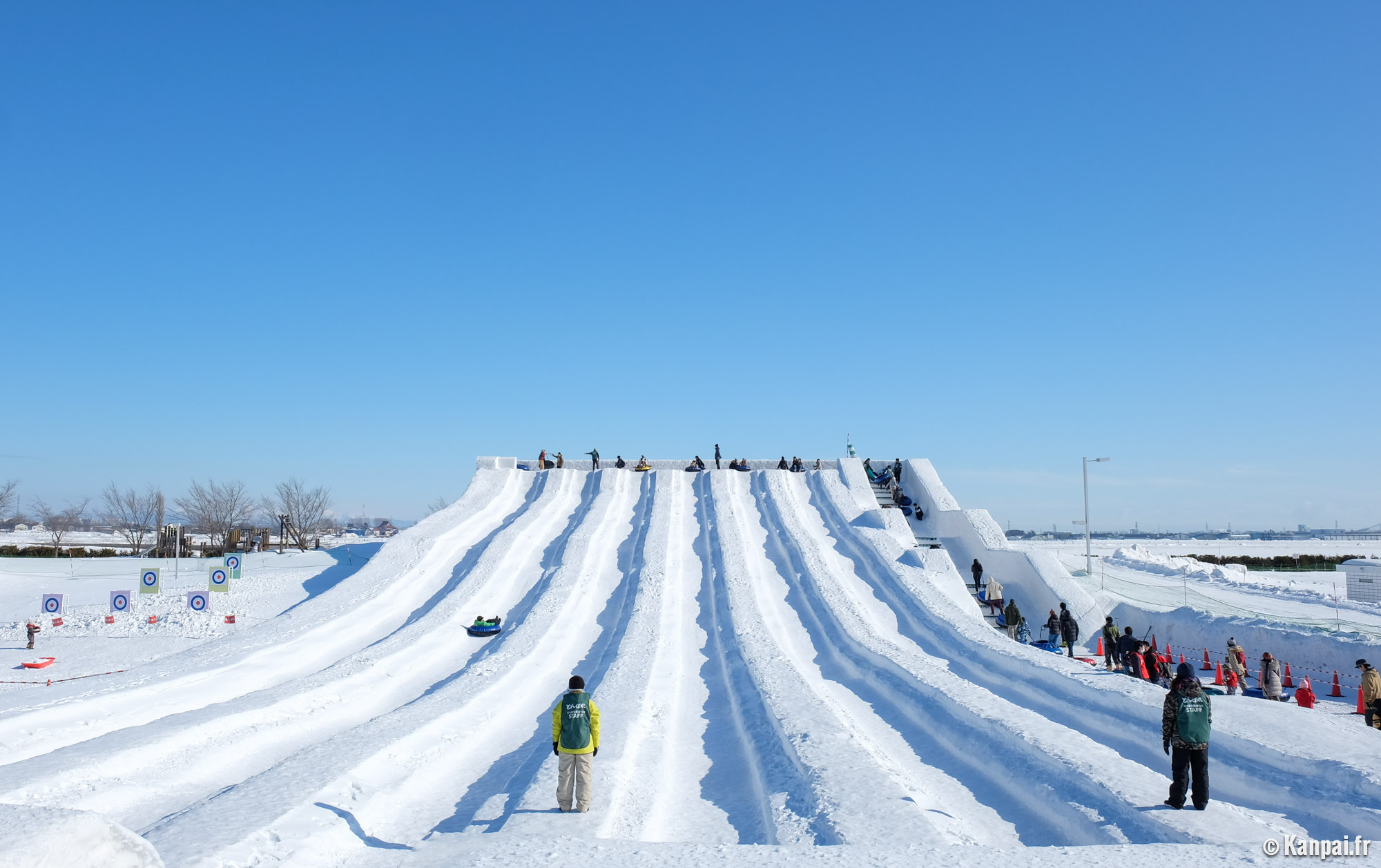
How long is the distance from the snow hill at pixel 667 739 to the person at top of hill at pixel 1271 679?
1115 millimetres

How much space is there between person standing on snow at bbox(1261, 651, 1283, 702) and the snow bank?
1426 centimetres

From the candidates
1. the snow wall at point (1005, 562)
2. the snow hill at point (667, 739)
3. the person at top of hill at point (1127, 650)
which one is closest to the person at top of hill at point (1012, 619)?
the snow hill at point (667, 739)

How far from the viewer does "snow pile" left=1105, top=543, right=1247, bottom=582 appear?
29094 mm

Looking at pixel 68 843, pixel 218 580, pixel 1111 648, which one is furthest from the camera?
pixel 218 580

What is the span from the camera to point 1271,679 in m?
12.2

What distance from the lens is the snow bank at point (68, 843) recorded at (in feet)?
12.9

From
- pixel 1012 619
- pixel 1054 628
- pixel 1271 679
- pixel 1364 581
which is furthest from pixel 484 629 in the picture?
pixel 1364 581

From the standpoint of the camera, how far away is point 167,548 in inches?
1305

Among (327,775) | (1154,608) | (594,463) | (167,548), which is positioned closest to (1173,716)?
(327,775)

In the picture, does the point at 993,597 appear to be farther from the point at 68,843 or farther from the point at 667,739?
the point at 68,843

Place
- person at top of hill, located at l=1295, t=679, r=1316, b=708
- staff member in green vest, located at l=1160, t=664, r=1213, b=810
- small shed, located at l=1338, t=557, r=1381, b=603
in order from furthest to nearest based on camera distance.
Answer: small shed, located at l=1338, t=557, r=1381, b=603 → person at top of hill, located at l=1295, t=679, r=1316, b=708 → staff member in green vest, located at l=1160, t=664, r=1213, b=810

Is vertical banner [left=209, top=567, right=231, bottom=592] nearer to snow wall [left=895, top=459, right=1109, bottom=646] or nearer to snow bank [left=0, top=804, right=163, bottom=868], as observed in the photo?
snow bank [left=0, top=804, right=163, bottom=868]

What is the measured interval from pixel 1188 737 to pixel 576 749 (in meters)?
5.17

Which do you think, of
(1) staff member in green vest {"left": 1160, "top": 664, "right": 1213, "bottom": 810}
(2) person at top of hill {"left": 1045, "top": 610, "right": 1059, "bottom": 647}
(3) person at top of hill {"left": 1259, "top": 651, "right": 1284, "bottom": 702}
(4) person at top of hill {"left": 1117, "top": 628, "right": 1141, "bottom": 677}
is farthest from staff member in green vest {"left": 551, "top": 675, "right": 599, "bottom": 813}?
(2) person at top of hill {"left": 1045, "top": 610, "right": 1059, "bottom": 647}
